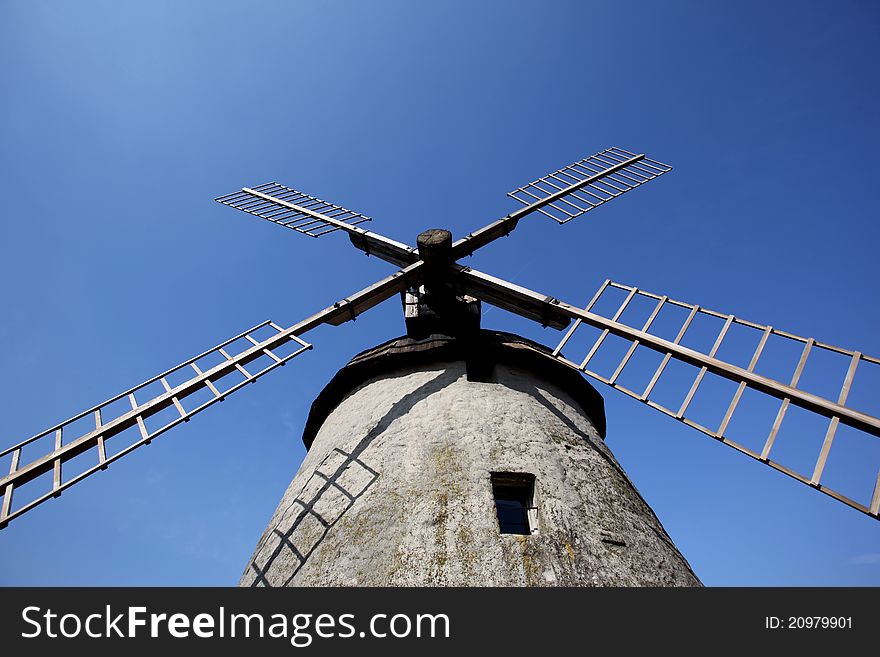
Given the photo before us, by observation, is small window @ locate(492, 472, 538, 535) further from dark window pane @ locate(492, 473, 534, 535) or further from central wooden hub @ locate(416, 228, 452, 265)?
central wooden hub @ locate(416, 228, 452, 265)

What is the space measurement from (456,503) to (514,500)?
65 cm

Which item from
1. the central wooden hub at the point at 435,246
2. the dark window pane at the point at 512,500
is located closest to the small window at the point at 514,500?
the dark window pane at the point at 512,500

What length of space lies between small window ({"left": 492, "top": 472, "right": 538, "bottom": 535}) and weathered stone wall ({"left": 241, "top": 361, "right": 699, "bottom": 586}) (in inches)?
2.8

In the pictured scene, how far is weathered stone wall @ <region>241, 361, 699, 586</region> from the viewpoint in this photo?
347 cm

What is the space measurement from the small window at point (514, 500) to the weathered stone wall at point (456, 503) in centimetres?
7

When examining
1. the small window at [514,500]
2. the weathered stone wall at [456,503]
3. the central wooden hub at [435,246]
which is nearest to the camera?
the weathered stone wall at [456,503]

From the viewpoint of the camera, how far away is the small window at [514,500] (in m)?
4.06

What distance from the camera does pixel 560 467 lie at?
434 centimetres

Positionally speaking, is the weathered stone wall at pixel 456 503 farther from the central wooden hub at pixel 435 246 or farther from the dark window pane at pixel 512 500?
the central wooden hub at pixel 435 246

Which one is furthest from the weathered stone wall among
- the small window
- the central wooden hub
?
the central wooden hub

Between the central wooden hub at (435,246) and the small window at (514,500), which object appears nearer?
the small window at (514,500)
